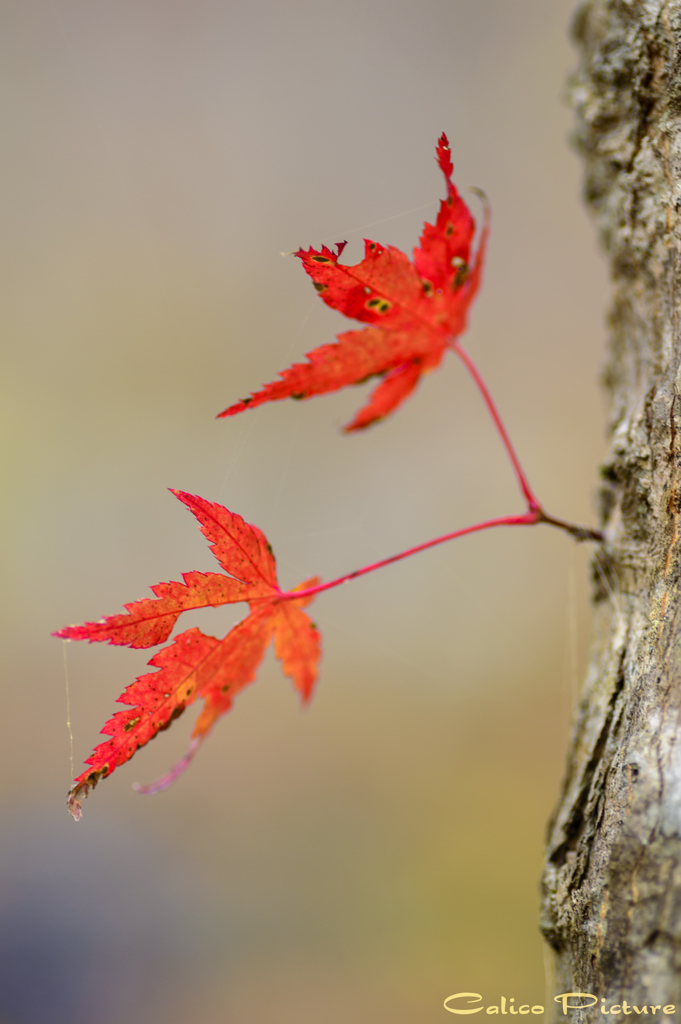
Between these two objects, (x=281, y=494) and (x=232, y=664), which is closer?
(x=232, y=664)

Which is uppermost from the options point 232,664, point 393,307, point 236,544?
point 393,307

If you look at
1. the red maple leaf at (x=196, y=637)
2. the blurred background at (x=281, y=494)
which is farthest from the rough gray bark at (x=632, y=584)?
the blurred background at (x=281, y=494)

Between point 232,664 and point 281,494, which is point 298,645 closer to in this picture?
point 232,664

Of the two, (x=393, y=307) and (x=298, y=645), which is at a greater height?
(x=393, y=307)

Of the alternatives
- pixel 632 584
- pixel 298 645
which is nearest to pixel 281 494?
pixel 298 645

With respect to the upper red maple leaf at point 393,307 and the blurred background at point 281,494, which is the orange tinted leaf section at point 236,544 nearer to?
the upper red maple leaf at point 393,307

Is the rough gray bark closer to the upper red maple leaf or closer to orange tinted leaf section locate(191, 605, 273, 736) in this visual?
the upper red maple leaf

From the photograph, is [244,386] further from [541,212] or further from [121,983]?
[121,983]

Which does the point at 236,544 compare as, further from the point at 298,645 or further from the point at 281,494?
the point at 281,494
